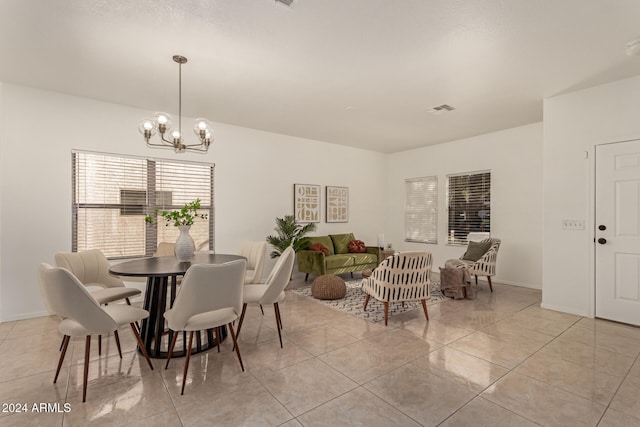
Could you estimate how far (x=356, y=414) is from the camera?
1.97 m

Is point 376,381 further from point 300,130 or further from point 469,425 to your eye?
point 300,130

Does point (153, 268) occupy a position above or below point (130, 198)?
below

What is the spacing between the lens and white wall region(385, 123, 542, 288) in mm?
5270

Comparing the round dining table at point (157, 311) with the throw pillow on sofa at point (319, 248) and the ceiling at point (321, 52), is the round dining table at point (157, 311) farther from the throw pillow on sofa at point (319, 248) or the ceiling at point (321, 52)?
the throw pillow on sofa at point (319, 248)

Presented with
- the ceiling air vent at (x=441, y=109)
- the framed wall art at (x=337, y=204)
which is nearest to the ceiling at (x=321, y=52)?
the ceiling air vent at (x=441, y=109)

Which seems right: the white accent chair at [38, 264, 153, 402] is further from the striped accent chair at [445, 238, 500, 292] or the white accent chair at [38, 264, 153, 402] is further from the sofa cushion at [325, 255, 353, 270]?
the striped accent chair at [445, 238, 500, 292]

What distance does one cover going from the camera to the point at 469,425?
186cm

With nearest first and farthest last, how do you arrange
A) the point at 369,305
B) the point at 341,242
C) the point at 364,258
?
the point at 369,305, the point at 364,258, the point at 341,242

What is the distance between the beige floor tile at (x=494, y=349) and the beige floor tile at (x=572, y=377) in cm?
8

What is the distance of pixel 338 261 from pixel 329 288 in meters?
1.10

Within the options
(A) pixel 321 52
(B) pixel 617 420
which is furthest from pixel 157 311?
(B) pixel 617 420

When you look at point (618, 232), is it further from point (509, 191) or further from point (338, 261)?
point (338, 261)

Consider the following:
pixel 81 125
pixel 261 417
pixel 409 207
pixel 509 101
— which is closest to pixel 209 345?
pixel 261 417

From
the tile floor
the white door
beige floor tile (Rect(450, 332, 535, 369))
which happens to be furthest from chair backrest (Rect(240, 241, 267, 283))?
the white door
